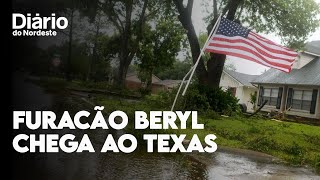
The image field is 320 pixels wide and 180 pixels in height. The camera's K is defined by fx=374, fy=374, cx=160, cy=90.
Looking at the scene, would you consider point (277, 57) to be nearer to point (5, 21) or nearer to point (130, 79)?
point (5, 21)

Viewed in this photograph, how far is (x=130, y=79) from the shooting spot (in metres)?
40.6

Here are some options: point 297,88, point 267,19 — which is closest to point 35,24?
point 267,19

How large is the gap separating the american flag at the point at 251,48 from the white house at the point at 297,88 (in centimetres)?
1274

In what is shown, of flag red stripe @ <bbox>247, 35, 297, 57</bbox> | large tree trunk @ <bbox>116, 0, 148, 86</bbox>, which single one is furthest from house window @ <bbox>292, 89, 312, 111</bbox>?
flag red stripe @ <bbox>247, 35, 297, 57</bbox>

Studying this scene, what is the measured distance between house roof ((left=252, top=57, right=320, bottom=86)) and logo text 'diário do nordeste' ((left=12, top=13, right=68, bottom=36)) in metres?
18.4

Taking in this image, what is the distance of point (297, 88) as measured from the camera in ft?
75.0

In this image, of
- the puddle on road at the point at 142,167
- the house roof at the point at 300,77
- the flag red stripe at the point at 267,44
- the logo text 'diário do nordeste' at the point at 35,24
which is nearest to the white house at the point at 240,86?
the house roof at the point at 300,77

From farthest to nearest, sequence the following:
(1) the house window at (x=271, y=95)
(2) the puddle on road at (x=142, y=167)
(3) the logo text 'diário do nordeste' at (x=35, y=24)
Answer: (1) the house window at (x=271, y=95) < (3) the logo text 'diário do nordeste' at (x=35, y=24) < (2) the puddle on road at (x=142, y=167)

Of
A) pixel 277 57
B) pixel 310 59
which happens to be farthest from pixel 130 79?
pixel 277 57

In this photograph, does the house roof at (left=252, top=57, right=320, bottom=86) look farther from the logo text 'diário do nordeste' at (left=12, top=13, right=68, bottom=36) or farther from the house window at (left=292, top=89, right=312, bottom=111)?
the logo text 'diário do nordeste' at (left=12, top=13, right=68, bottom=36)

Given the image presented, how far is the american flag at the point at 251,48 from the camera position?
900cm

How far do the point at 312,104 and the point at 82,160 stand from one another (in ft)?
61.2

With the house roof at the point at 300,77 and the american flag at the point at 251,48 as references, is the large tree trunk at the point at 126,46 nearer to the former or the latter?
the house roof at the point at 300,77

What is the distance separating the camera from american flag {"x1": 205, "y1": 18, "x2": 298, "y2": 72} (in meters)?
9.00
